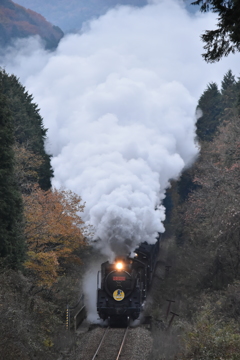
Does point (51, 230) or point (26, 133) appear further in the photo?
point (26, 133)

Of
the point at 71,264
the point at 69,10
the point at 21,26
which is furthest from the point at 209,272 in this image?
the point at 69,10

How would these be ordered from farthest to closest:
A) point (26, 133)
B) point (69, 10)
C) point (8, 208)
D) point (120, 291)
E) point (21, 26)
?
point (69, 10), point (21, 26), point (26, 133), point (120, 291), point (8, 208)

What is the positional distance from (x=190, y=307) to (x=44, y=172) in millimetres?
14995

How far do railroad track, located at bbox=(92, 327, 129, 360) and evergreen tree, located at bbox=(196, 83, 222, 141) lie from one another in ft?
91.4

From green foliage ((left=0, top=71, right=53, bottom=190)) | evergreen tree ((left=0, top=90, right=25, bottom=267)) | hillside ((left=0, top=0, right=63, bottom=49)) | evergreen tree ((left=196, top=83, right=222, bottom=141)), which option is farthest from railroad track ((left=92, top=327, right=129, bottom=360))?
hillside ((left=0, top=0, right=63, bottom=49))

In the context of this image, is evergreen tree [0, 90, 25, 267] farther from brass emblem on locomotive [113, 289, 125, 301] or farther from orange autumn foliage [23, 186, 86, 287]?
brass emblem on locomotive [113, 289, 125, 301]

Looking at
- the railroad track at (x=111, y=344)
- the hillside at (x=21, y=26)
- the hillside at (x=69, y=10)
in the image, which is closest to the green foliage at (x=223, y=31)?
the railroad track at (x=111, y=344)

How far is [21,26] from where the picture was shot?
116312 mm

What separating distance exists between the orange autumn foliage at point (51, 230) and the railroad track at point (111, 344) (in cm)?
322

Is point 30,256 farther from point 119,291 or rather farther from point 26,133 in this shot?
point 26,133

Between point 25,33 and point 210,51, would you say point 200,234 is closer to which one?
point 210,51

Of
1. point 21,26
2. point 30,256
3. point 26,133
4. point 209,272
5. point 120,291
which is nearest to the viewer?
point 120,291

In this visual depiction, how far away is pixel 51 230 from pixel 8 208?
410 cm

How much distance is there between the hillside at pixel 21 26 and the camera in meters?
111
